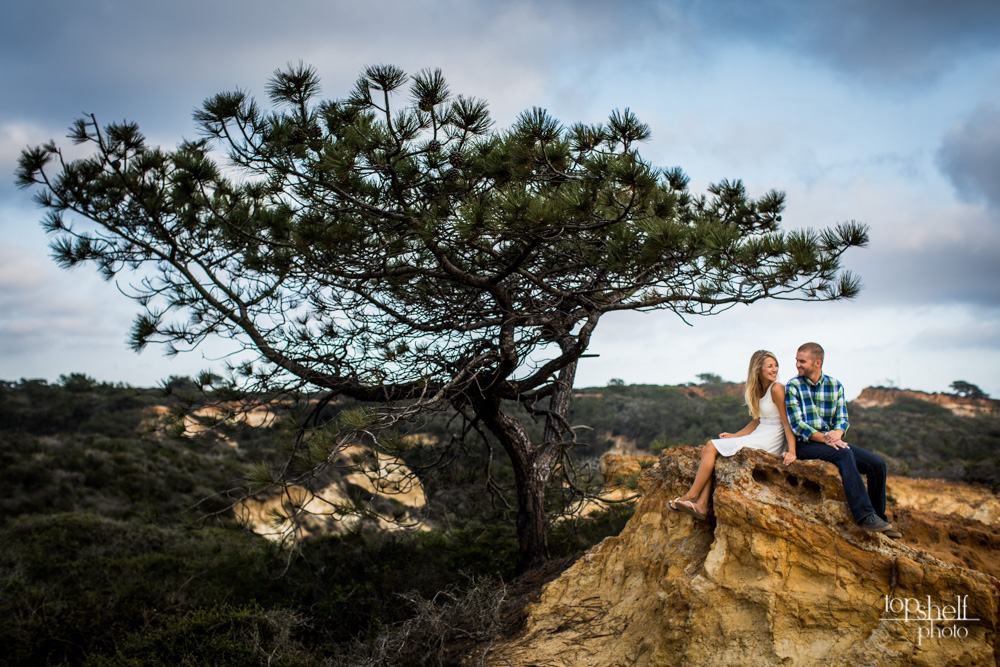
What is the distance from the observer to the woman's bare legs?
4332 mm

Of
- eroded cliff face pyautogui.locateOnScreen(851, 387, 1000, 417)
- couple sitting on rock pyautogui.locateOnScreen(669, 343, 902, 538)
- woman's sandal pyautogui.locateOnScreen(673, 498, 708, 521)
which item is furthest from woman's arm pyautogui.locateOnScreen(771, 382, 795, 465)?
eroded cliff face pyautogui.locateOnScreen(851, 387, 1000, 417)

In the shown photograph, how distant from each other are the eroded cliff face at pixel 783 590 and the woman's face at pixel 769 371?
0.64 m

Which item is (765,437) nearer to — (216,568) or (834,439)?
(834,439)

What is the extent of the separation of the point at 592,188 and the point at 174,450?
1650 centimetres

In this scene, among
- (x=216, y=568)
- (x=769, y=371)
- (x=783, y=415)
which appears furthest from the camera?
(x=216, y=568)

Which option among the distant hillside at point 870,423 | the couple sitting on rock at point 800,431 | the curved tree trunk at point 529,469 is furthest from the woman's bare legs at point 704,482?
the distant hillside at point 870,423

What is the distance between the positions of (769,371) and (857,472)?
0.97 meters

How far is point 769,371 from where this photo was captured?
458 cm

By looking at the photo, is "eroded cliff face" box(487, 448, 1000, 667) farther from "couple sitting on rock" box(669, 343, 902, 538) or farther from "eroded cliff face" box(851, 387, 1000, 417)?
"eroded cliff face" box(851, 387, 1000, 417)

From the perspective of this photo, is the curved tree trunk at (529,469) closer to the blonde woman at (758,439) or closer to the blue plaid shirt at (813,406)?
the blonde woman at (758,439)

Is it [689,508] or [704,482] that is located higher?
[704,482]

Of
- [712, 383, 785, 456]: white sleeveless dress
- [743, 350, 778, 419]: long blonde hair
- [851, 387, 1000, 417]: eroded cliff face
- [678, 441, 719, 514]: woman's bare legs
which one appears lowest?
[678, 441, 719, 514]: woman's bare legs

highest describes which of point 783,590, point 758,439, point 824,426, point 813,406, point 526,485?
point 813,406

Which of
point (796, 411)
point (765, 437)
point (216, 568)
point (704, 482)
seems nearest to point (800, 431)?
point (796, 411)
